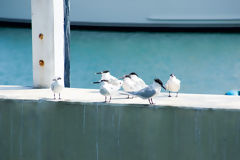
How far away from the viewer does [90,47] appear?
11.9 m

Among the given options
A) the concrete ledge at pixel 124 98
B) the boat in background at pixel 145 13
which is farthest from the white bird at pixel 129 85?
the boat in background at pixel 145 13

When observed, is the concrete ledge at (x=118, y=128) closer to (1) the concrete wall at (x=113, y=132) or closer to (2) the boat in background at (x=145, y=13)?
(1) the concrete wall at (x=113, y=132)

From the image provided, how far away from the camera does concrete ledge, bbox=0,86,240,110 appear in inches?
128

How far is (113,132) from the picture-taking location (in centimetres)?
334

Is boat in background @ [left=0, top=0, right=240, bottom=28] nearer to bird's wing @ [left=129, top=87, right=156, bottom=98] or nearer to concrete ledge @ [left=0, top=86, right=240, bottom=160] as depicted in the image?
concrete ledge @ [left=0, top=86, right=240, bottom=160]

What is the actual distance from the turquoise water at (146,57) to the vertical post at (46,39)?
167 inches

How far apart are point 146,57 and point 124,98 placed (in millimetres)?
7281

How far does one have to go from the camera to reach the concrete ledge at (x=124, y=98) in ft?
10.7

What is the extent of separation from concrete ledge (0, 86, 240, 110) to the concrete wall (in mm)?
64

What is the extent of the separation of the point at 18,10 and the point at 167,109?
12665mm

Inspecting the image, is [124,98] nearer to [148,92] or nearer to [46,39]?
[148,92]

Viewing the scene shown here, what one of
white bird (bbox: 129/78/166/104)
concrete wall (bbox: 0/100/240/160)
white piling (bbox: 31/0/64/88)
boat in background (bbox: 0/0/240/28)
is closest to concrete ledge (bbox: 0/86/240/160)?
concrete wall (bbox: 0/100/240/160)

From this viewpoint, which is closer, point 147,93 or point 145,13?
point 147,93

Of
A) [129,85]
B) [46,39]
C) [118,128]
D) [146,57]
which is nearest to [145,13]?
[146,57]
